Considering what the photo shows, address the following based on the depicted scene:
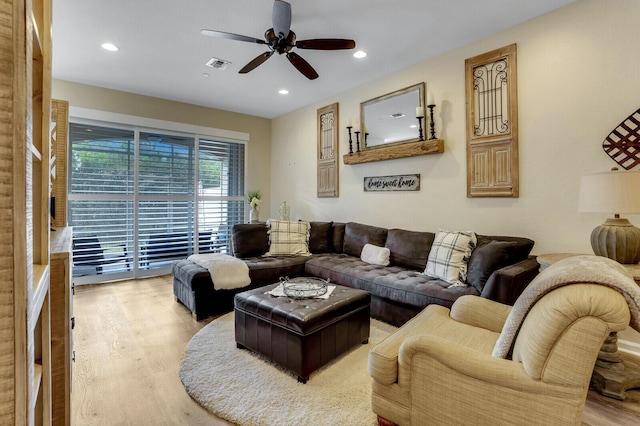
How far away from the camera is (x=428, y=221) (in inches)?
145

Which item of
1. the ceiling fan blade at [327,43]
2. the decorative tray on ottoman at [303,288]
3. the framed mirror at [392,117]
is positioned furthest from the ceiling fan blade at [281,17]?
the decorative tray on ottoman at [303,288]

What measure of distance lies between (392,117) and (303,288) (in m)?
2.63

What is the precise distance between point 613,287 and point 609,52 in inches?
96.3

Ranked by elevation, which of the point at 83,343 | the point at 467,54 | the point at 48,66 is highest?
the point at 467,54

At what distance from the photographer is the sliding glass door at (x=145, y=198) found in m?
4.29

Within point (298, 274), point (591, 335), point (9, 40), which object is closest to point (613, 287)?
point (591, 335)

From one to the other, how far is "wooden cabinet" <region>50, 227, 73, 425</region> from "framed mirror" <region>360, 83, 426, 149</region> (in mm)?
3482

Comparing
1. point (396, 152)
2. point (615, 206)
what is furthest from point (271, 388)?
point (396, 152)

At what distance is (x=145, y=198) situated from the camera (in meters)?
4.77

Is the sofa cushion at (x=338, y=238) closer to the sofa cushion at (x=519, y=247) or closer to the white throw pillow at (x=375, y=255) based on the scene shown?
the white throw pillow at (x=375, y=255)

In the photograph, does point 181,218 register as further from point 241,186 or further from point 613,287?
point 613,287

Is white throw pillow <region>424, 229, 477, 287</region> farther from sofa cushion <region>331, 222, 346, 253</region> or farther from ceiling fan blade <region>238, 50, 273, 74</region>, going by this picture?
ceiling fan blade <region>238, 50, 273, 74</region>

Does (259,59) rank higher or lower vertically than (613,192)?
higher

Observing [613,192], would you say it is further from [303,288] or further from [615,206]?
[303,288]
